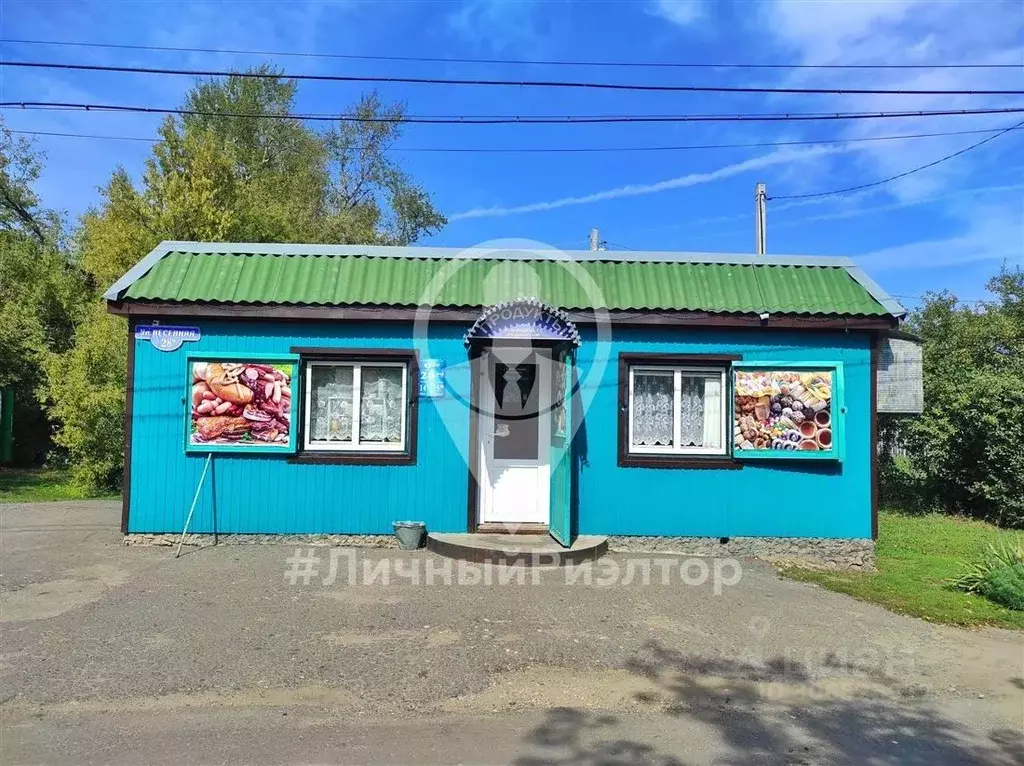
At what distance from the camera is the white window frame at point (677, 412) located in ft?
30.0

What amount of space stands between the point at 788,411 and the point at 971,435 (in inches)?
264

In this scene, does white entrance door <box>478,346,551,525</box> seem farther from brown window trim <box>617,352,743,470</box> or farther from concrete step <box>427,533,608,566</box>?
brown window trim <box>617,352,743,470</box>

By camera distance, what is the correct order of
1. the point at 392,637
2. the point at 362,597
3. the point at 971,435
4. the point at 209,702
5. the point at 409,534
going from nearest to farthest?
the point at 209,702 → the point at 392,637 → the point at 362,597 → the point at 409,534 → the point at 971,435

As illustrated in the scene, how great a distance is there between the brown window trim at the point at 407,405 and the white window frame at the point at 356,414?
0.03 meters

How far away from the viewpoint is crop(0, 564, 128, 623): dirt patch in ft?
20.7

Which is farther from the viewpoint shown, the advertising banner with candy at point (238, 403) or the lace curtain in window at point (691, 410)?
the lace curtain in window at point (691, 410)

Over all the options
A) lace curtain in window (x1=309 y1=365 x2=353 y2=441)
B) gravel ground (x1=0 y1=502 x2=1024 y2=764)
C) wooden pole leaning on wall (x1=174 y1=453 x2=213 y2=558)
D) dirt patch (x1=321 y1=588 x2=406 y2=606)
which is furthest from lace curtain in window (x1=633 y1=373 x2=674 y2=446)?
wooden pole leaning on wall (x1=174 y1=453 x2=213 y2=558)

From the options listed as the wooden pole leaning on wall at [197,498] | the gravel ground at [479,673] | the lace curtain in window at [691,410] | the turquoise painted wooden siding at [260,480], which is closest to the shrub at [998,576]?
the gravel ground at [479,673]

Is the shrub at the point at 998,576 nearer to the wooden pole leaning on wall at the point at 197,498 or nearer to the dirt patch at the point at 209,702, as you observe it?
the dirt patch at the point at 209,702

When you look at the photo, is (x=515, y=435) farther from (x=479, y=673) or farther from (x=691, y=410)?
(x=479, y=673)

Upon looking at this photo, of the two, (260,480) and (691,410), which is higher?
(691,410)

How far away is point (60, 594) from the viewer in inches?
271

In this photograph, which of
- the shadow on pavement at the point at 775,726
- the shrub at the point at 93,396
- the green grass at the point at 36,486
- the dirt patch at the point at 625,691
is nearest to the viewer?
the shadow on pavement at the point at 775,726

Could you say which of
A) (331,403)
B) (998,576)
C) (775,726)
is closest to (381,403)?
(331,403)
